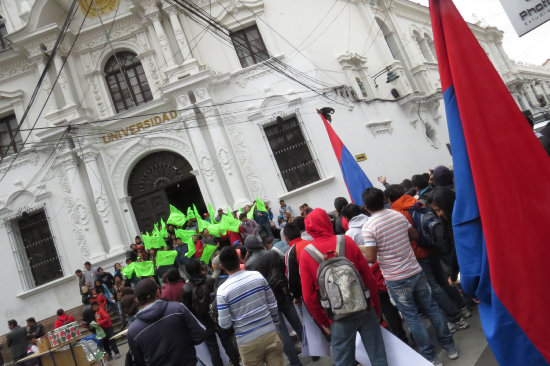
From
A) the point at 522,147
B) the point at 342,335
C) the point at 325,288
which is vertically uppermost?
the point at 522,147

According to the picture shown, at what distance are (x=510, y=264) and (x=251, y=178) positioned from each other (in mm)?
12044

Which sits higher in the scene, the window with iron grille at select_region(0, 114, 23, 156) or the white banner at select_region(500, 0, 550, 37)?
the window with iron grille at select_region(0, 114, 23, 156)

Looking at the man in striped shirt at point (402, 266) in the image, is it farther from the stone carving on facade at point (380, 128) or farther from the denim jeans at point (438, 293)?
the stone carving on facade at point (380, 128)

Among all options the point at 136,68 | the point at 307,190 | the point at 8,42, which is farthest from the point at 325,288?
the point at 8,42

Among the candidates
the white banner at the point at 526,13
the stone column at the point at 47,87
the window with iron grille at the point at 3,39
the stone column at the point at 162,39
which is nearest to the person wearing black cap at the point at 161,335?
the white banner at the point at 526,13

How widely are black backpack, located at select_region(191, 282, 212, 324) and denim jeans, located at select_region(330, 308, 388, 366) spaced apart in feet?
6.49

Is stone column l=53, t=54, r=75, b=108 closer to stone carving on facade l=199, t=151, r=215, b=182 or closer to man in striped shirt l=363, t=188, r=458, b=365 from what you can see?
stone carving on facade l=199, t=151, r=215, b=182

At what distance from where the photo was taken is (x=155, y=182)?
14.4 meters

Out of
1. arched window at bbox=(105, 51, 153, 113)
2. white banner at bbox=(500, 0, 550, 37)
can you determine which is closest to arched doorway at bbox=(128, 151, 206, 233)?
arched window at bbox=(105, 51, 153, 113)

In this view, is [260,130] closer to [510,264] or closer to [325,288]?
[325,288]

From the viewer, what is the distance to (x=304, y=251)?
3258 millimetres

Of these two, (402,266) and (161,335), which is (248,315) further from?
(402,266)

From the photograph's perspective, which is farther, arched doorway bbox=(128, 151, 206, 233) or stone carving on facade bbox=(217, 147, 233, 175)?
arched doorway bbox=(128, 151, 206, 233)

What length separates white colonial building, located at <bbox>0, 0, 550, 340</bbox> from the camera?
13.4 metres
